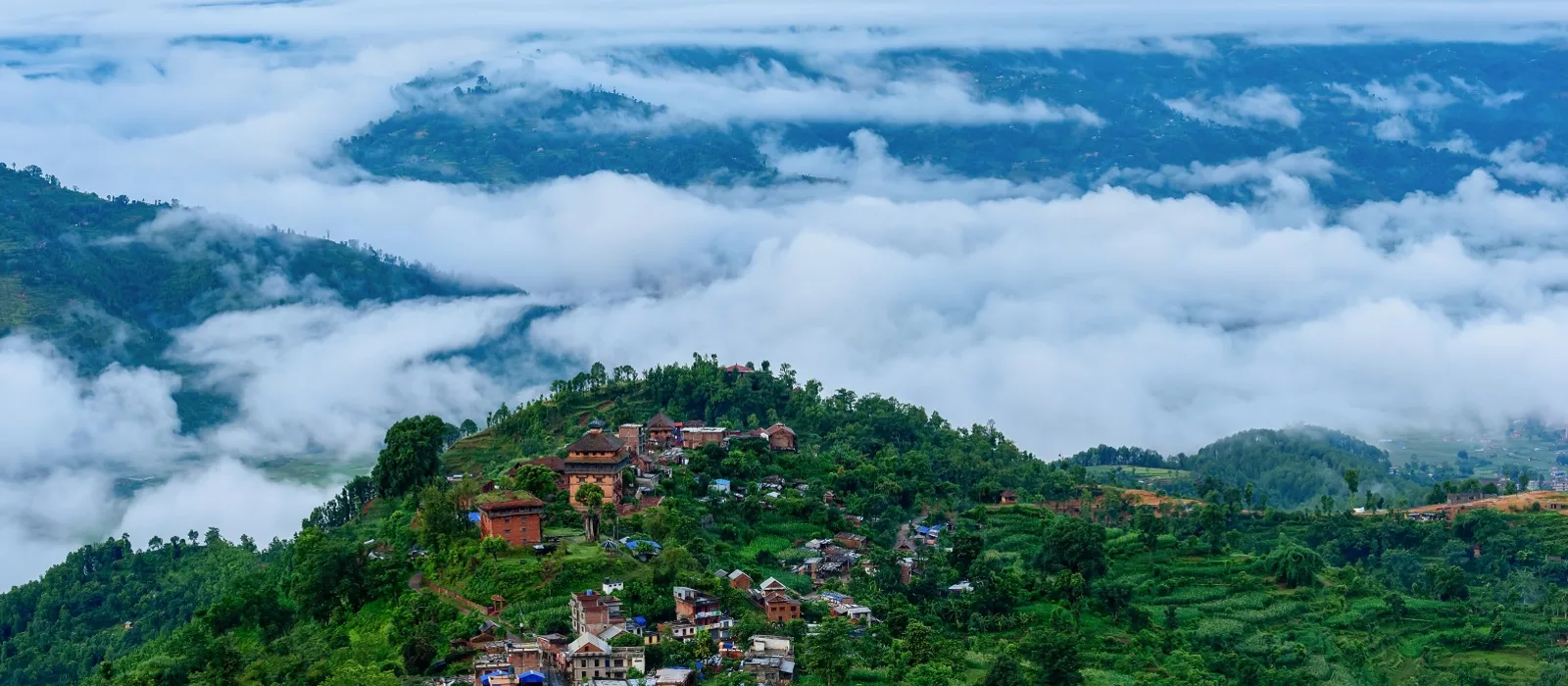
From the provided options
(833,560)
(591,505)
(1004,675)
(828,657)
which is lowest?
(1004,675)

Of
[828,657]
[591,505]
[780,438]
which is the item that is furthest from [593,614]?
[780,438]

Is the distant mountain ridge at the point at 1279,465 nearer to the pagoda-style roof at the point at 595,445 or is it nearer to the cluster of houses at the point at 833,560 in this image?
the cluster of houses at the point at 833,560

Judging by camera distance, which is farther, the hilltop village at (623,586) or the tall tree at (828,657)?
the tall tree at (828,657)

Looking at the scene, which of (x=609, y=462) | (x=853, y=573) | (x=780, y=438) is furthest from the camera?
(x=780, y=438)

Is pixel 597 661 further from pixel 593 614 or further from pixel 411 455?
pixel 411 455

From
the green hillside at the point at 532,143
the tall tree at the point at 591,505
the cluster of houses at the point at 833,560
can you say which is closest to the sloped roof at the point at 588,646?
the tall tree at the point at 591,505

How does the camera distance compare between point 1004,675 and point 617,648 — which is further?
point 1004,675
